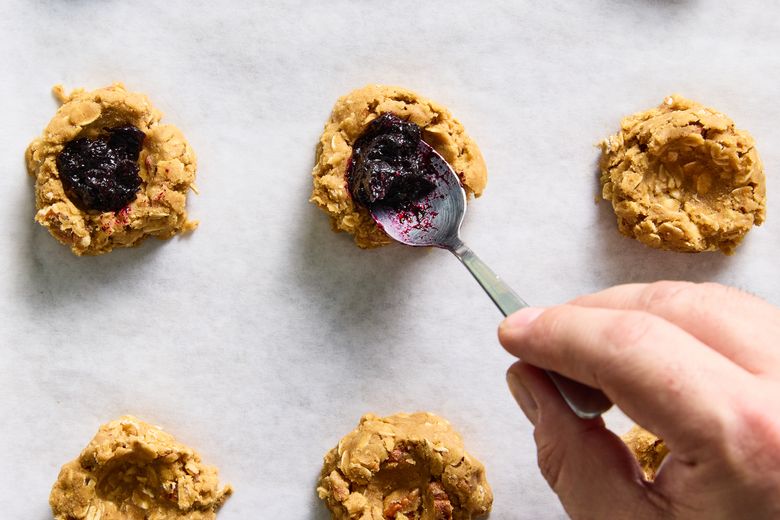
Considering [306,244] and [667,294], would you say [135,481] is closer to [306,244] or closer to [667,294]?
[306,244]

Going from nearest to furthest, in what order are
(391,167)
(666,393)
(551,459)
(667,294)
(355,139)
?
(666,393), (667,294), (551,459), (391,167), (355,139)

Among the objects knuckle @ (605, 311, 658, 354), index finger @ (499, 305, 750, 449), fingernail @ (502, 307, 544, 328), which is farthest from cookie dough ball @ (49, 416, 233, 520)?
knuckle @ (605, 311, 658, 354)

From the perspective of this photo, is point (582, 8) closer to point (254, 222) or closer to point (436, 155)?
point (436, 155)

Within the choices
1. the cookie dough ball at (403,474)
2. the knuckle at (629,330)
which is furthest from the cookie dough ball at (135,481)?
the knuckle at (629,330)

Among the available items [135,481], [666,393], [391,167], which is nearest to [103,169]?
[391,167]

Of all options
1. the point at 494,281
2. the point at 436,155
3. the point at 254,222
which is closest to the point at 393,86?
A: the point at 436,155

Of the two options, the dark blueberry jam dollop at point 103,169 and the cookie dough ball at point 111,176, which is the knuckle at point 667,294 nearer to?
the cookie dough ball at point 111,176

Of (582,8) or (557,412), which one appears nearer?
(557,412)
